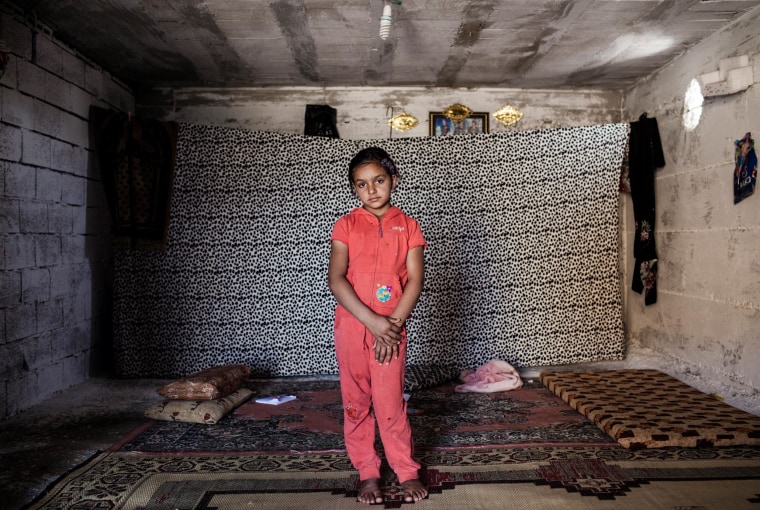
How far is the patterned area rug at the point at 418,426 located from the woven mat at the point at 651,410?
9 cm

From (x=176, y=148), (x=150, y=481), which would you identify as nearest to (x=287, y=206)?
(x=176, y=148)

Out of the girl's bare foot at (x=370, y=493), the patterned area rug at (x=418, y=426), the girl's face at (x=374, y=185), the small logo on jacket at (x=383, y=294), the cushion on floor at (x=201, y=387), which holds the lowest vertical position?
the patterned area rug at (x=418, y=426)

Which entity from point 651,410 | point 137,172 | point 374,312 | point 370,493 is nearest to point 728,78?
point 651,410

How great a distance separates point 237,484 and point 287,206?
217cm

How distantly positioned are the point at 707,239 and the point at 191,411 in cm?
351

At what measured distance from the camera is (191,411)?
3.01m

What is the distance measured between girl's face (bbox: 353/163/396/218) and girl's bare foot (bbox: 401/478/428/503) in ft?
3.32

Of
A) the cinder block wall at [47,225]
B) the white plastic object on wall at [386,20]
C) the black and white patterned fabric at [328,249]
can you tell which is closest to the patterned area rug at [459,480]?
the cinder block wall at [47,225]

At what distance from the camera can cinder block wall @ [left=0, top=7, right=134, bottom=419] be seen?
312 cm

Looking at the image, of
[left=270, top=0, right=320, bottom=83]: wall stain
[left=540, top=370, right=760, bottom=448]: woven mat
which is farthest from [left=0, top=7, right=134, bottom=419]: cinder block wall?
[left=540, top=370, right=760, bottom=448]: woven mat

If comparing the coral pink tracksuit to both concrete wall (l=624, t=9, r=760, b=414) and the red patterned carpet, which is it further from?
concrete wall (l=624, t=9, r=760, b=414)

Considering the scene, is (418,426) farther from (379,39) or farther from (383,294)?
(379,39)

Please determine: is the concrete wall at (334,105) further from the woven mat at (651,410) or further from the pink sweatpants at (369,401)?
the pink sweatpants at (369,401)

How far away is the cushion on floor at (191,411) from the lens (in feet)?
9.84
